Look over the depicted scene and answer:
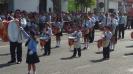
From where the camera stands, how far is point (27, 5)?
5062 cm

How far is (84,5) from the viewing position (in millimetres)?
59500

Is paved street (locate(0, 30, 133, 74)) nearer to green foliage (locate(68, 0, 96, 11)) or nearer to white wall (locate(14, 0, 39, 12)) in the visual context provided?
white wall (locate(14, 0, 39, 12))

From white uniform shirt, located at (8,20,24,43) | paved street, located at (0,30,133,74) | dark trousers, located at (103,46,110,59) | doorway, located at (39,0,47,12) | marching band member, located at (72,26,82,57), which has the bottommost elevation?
paved street, located at (0,30,133,74)

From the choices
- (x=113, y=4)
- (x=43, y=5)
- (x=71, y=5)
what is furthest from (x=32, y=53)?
(x=113, y=4)

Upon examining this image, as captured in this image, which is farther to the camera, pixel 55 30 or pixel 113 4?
pixel 113 4

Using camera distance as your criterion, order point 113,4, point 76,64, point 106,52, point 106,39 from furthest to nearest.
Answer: point 113,4, point 106,39, point 106,52, point 76,64

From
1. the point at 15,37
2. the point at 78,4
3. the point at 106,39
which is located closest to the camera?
the point at 15,37

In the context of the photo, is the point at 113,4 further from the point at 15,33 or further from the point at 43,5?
the point at 15,33

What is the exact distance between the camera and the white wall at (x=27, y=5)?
49006 mm

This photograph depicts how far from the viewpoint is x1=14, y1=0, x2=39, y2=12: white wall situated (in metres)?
49.0

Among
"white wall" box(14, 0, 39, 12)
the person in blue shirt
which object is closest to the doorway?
"white wall" box(14, 0, 39, 12)

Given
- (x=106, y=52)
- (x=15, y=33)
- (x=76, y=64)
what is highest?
(x=15, y=33)

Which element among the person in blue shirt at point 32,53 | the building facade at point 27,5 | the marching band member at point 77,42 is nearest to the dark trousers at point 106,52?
the marching band member at point 77,42

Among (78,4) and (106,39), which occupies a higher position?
(78,4)
